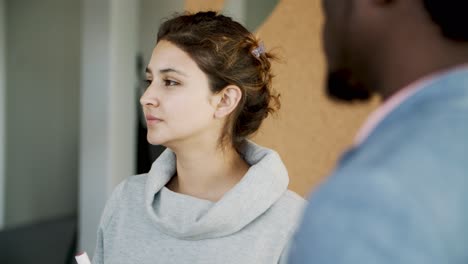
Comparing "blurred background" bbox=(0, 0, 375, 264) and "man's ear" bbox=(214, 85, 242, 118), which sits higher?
"man's ear" bbox=(214, 85, 242, 118)

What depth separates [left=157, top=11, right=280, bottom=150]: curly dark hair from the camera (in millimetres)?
1315

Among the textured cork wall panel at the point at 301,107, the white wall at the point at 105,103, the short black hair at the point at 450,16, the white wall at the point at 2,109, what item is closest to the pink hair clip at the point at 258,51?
the short black hair at the point at 450,16

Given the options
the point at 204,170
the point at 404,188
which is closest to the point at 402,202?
the point at 404,188

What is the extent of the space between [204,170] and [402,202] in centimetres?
96

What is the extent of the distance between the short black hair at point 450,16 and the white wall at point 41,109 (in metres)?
2.57

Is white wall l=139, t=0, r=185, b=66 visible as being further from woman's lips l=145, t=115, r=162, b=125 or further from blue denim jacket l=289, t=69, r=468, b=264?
blue denim jacket l=289, t=69, r=468, b=264

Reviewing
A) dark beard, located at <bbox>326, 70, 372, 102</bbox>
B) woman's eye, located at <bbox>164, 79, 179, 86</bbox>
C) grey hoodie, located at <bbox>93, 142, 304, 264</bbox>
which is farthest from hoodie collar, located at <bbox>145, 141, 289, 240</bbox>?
dark beard, located at <bbox>326, 70, 372, 102</bbox>

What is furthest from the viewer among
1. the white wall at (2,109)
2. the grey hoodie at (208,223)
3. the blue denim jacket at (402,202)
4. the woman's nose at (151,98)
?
the white wall at (2,109)

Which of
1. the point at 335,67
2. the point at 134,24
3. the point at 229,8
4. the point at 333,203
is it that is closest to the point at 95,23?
the point at 134,24

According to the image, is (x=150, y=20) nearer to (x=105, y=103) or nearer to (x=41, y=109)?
(x=105, y=103)

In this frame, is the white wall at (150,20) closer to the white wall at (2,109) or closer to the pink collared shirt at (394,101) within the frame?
the white wall at (2,109)

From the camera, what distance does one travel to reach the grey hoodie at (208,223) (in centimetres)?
118

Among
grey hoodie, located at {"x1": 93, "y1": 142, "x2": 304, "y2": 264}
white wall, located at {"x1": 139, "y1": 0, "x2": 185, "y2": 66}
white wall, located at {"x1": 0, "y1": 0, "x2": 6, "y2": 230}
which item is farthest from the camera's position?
white wall, located at {"x1": 0, "y1": 0, "x2": 6, "y2": 230}

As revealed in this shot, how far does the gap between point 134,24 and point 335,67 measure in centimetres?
234
